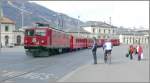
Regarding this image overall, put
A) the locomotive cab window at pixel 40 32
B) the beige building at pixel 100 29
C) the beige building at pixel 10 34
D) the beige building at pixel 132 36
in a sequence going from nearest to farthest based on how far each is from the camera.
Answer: the locomotive cab window at pixel 40 32
the beige building at pixel 10 34
the beige building at pixel 132 36
the beige building at pixel 100 29

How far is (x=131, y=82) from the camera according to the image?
49.6ft

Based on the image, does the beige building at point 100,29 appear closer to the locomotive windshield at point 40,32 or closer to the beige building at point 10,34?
the beige building at point 10,34

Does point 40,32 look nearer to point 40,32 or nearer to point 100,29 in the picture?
point 40,32

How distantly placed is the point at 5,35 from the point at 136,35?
7335cm

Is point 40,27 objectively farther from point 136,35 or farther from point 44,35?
point 136,35

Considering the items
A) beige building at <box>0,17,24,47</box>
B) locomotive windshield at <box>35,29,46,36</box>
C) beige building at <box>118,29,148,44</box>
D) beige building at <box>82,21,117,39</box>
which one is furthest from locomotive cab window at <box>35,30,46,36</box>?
beige building at <box>82,21,117,39</box>

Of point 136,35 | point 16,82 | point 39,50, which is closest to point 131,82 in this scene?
point 16,82

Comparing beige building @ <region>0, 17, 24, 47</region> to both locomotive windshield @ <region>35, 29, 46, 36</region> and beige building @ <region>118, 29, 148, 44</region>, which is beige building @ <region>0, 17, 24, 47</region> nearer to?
beige building @ <region>118, 29, 148, 44</region>

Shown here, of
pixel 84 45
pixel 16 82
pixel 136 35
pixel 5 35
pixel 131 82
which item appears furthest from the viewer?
pixel 136 35

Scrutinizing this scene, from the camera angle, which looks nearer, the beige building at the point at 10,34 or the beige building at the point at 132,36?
the beige building at the point at 10,34

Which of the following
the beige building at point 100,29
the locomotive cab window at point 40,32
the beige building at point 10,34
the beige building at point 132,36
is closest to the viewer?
the locomotive cab window at point 40,32

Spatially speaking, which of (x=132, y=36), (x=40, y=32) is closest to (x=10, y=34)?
(x=132, y=36)

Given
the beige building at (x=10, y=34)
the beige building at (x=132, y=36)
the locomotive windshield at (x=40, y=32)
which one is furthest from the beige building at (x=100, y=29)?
the locomotive windshield at (x=40, y=32)

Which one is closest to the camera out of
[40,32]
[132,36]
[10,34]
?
[40,32]
